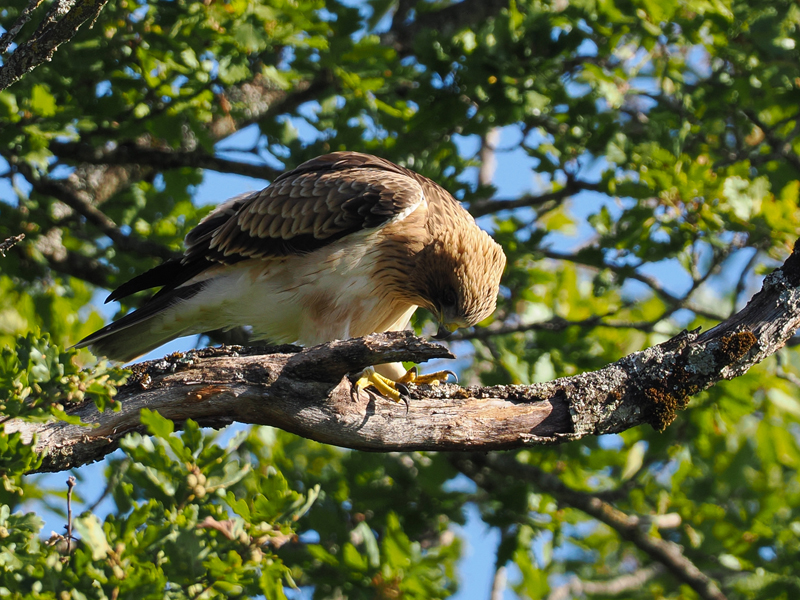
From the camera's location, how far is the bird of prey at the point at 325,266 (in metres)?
4.95

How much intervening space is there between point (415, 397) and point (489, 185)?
2.85 m

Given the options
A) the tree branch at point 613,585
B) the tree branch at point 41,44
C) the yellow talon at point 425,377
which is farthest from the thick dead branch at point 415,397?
the tree branch at point 613,585

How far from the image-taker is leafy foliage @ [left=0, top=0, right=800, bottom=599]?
521 cm

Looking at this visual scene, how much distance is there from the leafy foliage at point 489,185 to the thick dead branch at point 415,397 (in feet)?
5.60

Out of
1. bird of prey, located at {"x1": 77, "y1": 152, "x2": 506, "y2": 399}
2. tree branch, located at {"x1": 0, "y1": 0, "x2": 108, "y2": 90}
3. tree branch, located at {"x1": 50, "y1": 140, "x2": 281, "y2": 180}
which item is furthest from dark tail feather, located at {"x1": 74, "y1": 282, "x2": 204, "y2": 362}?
tree branch, located at {"x1": 0, "y1": 0, "x2": 108, "y2": 90}

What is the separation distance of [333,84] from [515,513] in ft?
11.8

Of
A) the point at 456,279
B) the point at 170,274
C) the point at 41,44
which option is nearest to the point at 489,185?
the point at 456,279

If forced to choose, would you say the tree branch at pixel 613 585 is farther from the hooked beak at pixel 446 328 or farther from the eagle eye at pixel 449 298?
the eagle eye at pixel 449 298

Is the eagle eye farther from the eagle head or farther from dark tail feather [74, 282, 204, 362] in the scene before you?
dark tail feather [74, 282, 204, 362]

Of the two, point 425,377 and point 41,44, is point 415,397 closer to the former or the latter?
point 425,377

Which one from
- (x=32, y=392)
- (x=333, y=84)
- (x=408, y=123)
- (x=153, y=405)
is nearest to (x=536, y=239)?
(x=408, y=123)

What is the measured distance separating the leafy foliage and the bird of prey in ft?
2.32

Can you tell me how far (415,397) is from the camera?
3627 millimetres

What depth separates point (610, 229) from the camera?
6.16 metres
